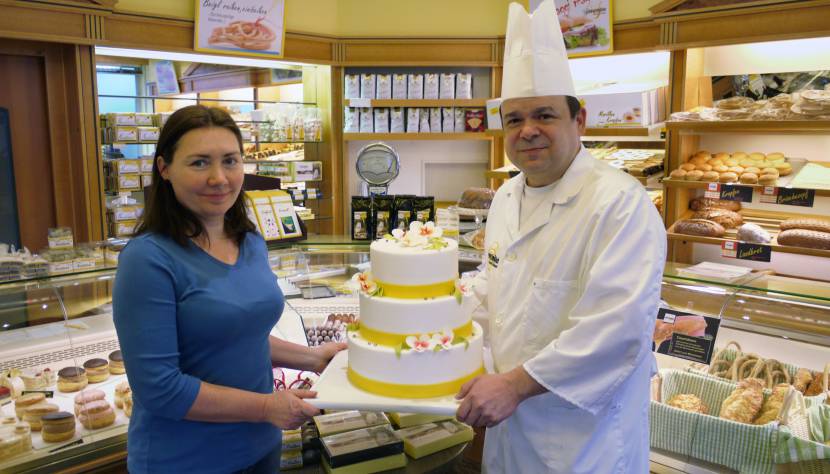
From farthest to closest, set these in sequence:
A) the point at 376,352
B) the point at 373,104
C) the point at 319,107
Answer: the point at 319,107
the point at 373,104
the point at 376,352

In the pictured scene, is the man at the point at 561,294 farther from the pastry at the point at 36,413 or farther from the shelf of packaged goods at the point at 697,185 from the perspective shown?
the shelf of packaged goods at the point at 697,185

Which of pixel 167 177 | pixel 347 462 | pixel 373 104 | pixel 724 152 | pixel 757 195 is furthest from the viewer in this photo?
pixel 373 104

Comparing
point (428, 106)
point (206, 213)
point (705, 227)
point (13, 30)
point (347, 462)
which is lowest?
point (347, 462)

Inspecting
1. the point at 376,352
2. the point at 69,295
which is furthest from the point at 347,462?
the point at 69,295

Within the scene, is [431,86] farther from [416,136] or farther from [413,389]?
[413,389]

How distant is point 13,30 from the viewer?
15.4 feet

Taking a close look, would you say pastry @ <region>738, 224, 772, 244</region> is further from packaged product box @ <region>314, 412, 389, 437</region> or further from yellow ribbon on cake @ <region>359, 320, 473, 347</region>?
yellow ribbon on cake @ <region>359, 320, 473, 347</region>

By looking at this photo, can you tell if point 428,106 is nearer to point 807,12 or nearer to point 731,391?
point 807,12

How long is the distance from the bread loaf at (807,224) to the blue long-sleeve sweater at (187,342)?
3.80m

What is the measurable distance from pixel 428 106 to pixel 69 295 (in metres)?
4.37

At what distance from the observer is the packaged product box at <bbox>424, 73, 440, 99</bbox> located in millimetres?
6293

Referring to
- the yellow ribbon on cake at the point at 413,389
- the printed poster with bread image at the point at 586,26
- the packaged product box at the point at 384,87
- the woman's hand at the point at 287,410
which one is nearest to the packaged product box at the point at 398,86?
the packaged product box at the point at 384,87

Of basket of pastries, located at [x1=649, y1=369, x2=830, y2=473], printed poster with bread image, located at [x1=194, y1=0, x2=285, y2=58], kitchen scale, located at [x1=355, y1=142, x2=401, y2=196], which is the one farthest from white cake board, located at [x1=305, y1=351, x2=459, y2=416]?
printed poster with bread image, located at [x1=194, y1=0, x2=285, y2=58]

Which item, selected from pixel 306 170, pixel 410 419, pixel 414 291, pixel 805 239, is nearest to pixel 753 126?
pixel 805 239
